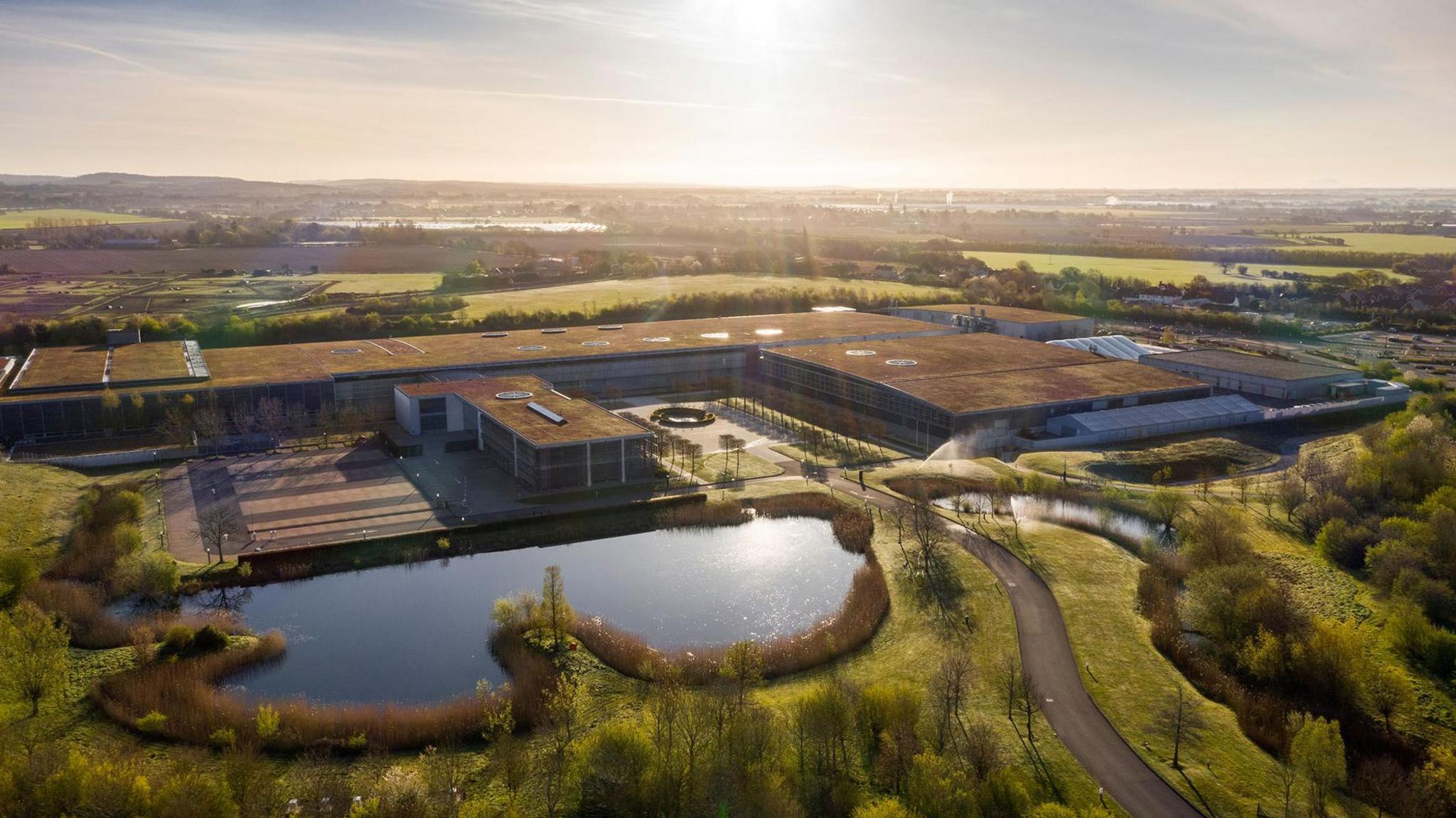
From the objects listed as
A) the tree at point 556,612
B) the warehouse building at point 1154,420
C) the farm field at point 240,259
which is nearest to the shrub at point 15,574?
the tree at point 556,612

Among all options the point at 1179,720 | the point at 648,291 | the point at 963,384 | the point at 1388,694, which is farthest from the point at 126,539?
the point at 648,291

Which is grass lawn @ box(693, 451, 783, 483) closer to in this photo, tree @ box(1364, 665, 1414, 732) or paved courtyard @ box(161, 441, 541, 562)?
paved courtyard @ box(161, 441, 541, 562)

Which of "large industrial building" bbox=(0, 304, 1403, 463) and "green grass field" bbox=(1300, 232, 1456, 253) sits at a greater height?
"green grass field" bbox=(1300, 232, 1456, 253)

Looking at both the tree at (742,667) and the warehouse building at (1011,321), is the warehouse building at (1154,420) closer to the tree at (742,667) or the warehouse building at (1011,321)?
the warehouse building at (1011,321)

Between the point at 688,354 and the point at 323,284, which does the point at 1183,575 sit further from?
the point at 323,284

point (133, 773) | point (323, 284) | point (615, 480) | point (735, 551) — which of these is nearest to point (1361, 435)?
point (735, 551)

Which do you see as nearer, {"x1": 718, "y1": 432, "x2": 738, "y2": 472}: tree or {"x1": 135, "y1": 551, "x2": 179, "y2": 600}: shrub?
{"x1": 135, "y1": 551, "x2": 179, "y2": 600}: shrub

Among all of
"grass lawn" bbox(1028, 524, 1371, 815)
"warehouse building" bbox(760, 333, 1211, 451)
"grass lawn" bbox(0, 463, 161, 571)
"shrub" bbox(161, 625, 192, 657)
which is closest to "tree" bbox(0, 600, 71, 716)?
"shrub" bbox(161, 625, 192, 657)

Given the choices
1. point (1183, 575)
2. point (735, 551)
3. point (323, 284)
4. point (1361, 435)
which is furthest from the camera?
point (323, 284)

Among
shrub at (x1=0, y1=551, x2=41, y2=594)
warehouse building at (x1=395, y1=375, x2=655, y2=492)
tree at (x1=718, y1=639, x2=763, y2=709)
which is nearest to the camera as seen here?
tree at (x1=718, y1=639, x2=763, y2=709)
